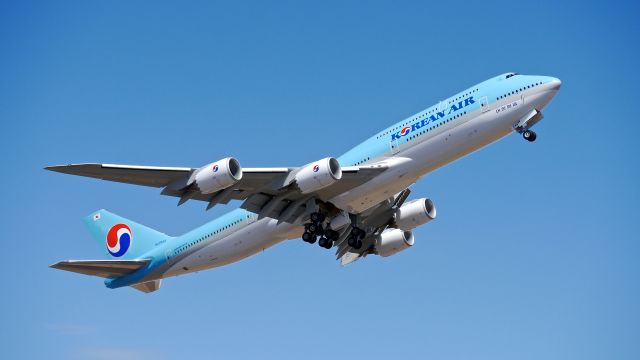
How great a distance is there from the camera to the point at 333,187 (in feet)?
126

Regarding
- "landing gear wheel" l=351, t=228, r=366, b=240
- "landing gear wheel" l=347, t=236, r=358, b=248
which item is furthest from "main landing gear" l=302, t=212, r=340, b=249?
"landing gear wheel" l=347, t=236, r=358, b=248

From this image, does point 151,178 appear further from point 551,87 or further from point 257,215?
point 551,87

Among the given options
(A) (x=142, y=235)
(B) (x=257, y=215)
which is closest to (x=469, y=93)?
(B) (x=257, y=215)

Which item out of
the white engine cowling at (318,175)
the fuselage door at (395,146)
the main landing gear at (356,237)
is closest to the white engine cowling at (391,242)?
the main landing gear at (356,237)

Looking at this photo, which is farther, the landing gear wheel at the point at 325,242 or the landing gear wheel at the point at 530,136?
the landing gear wheel at the point at 325,242

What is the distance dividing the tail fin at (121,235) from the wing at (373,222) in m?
9.54

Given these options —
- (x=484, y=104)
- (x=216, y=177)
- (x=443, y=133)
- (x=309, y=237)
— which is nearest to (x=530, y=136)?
(x=484, y=104)

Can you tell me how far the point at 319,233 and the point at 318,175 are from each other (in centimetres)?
446

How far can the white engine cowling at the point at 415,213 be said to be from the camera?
43.7m

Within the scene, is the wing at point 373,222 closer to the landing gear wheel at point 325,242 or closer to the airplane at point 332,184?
the airplane at point 332,184

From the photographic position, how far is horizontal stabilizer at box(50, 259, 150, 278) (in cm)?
4178

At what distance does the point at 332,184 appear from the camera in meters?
37.5

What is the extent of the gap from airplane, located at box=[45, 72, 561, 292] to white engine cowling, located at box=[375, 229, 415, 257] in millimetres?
1268

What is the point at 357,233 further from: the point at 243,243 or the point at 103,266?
the point at 103,266
